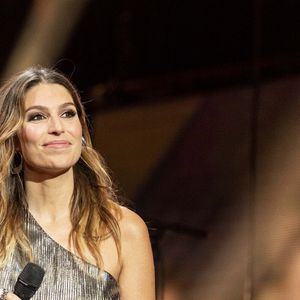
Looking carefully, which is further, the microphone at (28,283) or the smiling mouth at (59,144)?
the smiling mouth at (59,144)

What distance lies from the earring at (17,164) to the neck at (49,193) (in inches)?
1.3

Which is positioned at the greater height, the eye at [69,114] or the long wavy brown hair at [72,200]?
the eye at [69,114]

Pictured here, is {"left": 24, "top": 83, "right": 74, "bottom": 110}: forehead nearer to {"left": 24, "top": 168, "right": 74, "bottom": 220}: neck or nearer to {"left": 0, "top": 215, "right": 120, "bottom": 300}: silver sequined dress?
{"left": 24, "top": 168, "right": 74, "bottom": 220}: neck

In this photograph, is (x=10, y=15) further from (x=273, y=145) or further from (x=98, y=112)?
(x=273, y=145)

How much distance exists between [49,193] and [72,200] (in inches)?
2.4

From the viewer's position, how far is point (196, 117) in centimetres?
368

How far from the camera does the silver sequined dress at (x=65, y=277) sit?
2.11 m

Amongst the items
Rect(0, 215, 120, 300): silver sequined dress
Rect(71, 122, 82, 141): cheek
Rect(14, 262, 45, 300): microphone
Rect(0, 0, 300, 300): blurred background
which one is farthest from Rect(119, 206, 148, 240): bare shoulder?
Rect(0, 0, 300, 300): blurred background

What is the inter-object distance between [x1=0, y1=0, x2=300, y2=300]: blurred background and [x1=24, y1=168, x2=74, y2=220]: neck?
108 centimetres

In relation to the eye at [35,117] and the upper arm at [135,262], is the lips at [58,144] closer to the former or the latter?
the eye at [35,117]

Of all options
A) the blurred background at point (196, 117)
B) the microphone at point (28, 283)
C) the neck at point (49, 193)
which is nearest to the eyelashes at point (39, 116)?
the neck at point (49, 193)

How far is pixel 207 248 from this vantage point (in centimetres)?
356

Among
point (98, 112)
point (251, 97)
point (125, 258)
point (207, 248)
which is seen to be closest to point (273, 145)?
point (251, 97)

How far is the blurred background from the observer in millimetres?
3420
